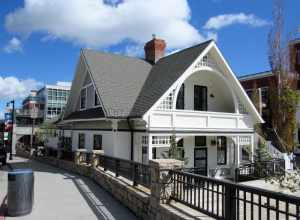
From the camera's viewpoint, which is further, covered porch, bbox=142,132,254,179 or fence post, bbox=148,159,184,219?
covered porch, bbox=142,132,254,179

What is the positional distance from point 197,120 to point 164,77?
110 inches

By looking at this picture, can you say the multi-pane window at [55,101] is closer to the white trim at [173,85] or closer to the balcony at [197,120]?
the balcony at [197,120]

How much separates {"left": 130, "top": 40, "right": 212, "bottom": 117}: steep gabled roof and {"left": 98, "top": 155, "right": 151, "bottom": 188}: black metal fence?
100 inches

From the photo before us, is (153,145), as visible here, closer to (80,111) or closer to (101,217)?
(101,217)

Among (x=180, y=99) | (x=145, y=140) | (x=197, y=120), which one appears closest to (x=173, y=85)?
(x=197, y=120)

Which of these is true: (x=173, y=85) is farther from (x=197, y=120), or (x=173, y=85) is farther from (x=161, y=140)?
(x=161, y=140)

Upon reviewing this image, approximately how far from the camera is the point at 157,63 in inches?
786

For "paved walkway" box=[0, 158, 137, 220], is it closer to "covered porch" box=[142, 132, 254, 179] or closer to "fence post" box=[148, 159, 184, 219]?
"fence post" box=[148, 159, 184, 219]

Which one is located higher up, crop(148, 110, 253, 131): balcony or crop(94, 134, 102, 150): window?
crop(148, 110, 253, 131): balcony

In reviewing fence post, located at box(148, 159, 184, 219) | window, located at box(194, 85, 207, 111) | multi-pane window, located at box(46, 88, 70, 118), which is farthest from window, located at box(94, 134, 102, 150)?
multi-pane window, located at box(46, 88, 70, 118)

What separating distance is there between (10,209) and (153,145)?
6.77 meters

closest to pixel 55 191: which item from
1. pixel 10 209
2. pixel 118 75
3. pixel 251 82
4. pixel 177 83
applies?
pixel 10 209

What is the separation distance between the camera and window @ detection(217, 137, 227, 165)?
Result: 1786 cm

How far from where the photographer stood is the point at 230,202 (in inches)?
210
